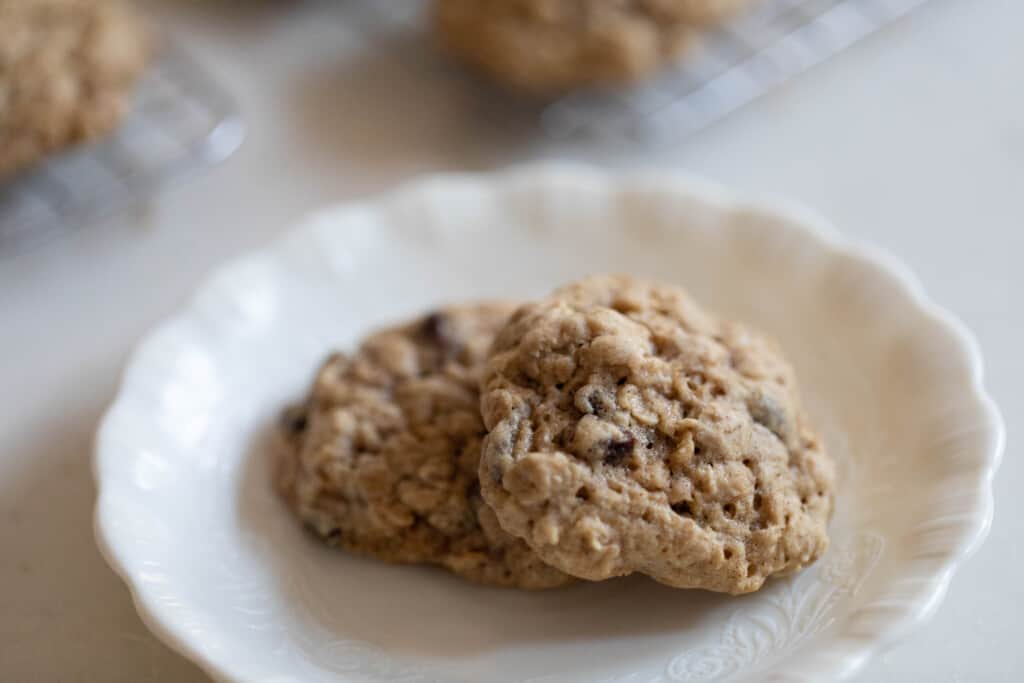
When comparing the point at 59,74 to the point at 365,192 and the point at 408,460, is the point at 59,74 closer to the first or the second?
the point at 365,192

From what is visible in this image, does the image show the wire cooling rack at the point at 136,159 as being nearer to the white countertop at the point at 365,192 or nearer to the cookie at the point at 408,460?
the white countertop at the point at 365,192

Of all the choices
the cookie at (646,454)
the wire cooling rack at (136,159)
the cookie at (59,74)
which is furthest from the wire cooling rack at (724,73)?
the cookie at (646,454)

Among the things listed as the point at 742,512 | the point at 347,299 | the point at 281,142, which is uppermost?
the point at 281,142

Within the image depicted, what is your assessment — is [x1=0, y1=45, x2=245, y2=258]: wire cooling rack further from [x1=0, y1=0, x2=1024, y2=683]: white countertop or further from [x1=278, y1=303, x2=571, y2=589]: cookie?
[x1=278, y1=303, x2=571, y2=589]: cookie

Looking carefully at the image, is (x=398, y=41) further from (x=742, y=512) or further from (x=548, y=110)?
(x=742, y=512)

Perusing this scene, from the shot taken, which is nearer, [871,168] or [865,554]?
[865,554]

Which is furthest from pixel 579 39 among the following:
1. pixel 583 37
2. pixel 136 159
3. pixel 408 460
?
pixel 408 460

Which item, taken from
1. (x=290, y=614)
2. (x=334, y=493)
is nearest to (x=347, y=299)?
(x=334, y=493)
